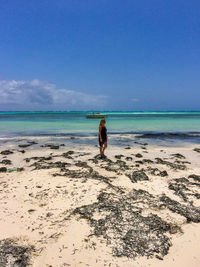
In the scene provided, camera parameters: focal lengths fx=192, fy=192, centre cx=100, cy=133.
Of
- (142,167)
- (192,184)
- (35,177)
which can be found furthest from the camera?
(142,167)

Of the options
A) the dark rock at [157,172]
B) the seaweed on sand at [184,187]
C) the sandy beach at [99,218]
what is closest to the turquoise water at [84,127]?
the dark rock at [157,172]

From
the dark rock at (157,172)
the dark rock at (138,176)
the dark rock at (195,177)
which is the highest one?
the dark rock at (138,176)

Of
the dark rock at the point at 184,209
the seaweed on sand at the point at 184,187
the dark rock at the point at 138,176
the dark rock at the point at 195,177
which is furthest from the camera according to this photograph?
the dark rock at the point at 195,177

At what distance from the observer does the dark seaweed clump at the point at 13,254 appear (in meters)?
3.52

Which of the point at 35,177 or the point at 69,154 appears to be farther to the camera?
the point at 69,154

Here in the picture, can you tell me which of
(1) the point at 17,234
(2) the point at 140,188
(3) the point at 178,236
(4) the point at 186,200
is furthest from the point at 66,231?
(4) the point at 186,200

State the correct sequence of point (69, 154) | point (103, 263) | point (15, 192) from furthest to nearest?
point (69, 154) < point (15, 192) < point (103, 263)

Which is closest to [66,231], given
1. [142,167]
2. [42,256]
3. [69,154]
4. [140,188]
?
[42,256]

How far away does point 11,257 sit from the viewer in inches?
143

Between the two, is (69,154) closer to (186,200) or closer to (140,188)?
(140,188)

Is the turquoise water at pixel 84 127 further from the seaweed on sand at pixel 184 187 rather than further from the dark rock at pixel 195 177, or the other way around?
the seaweed on sand at pixel 184 187

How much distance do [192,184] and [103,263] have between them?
501 cm

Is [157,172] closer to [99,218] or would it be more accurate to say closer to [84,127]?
[99,218]

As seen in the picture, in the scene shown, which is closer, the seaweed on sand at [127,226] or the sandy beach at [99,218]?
the sandy beach at [99,218]
